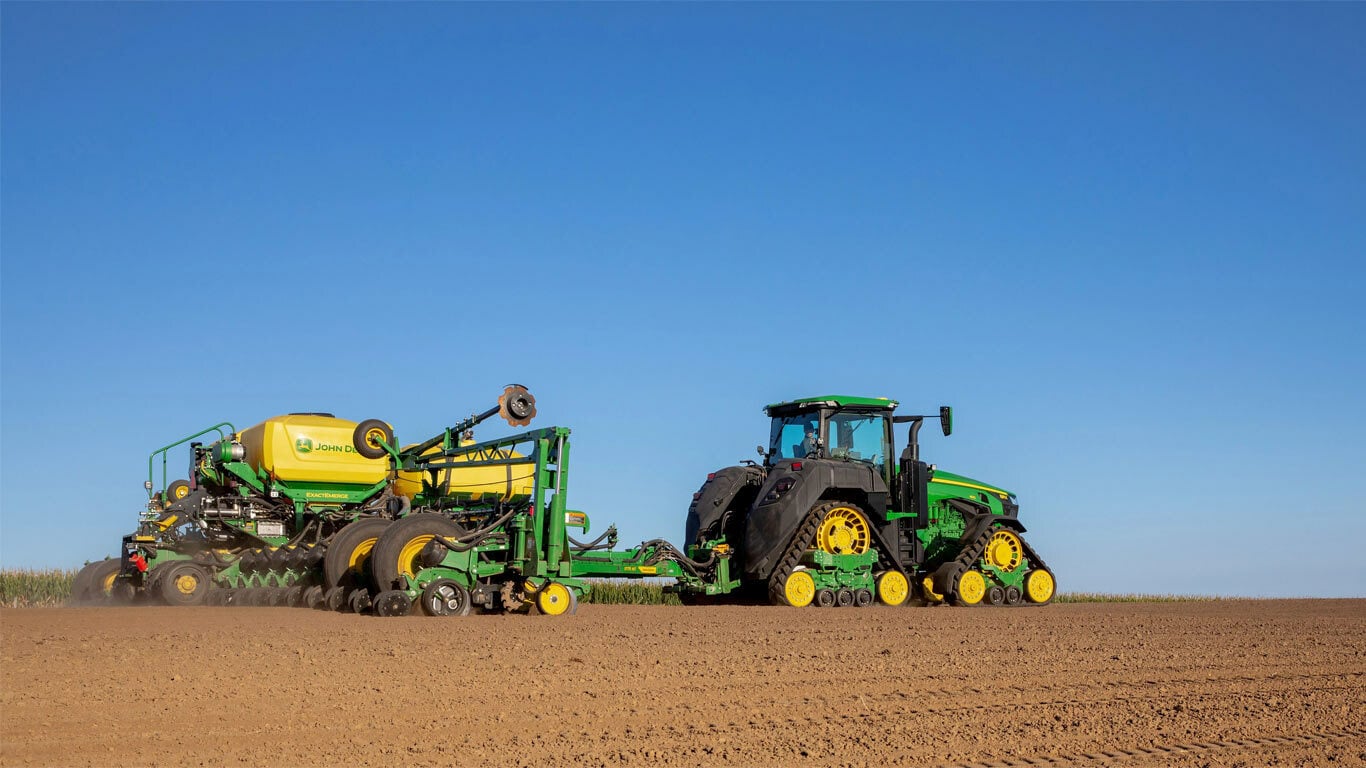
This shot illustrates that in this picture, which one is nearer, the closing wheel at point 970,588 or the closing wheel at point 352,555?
the closing wheel at point 352,555

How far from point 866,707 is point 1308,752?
224cm

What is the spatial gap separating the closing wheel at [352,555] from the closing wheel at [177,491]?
587 cm

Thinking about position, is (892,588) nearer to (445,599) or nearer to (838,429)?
(838,429)

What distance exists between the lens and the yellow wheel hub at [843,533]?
52.4ft

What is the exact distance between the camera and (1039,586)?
17.8 metres

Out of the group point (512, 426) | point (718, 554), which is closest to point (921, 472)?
point (718, 554)

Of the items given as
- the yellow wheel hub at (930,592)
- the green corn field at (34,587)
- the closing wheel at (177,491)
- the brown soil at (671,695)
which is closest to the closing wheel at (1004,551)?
the yellow wheel hub at (930,592)

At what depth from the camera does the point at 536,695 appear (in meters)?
7.27

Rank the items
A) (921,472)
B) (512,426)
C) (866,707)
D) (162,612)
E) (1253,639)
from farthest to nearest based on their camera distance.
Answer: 1. (921,472)
2. (512,426)
3. (162,612)
4. (1253,639)
5. (866,707)

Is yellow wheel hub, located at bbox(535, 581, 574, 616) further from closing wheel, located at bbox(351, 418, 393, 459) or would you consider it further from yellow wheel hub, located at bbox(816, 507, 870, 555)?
closing wheel, located at bbox(351, 418, 393, 459)

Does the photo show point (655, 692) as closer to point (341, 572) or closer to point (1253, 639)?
point (1253, 639)

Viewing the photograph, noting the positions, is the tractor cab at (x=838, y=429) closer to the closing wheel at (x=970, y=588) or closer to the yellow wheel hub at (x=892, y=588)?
the yellow wheel hub at (x=892, y=588)

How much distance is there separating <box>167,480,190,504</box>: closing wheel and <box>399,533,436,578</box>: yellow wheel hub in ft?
24.7

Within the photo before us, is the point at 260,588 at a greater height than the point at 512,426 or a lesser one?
lesser
